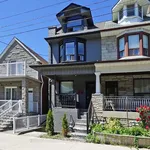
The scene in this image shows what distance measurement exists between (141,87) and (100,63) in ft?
13.2

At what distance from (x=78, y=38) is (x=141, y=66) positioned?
641 cm

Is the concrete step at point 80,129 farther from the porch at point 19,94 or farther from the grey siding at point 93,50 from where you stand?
the grey siding at point 93,50

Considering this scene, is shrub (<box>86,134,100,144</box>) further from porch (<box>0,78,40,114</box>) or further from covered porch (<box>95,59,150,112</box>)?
porch (<box>0,78,40,114</box>)

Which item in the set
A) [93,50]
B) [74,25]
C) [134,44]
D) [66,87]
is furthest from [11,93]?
[134,44]

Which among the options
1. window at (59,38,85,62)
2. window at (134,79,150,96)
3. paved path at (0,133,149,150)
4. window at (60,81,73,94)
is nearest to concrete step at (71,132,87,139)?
paved path at (0,133,149,150)

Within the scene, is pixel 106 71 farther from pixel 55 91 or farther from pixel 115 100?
pixel 55 91

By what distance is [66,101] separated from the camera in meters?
16.9

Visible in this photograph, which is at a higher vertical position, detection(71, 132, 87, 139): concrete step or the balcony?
the balcony

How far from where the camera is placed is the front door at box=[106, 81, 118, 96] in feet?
56.1

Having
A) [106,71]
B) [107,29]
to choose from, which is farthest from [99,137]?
[107,29]

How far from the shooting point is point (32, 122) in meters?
16.6

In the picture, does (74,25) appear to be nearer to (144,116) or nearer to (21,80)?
(21,80)

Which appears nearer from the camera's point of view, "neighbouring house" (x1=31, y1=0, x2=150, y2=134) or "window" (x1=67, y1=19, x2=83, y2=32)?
"neighbouring house" (x1=31, y1=0, x2=150, y2=134)

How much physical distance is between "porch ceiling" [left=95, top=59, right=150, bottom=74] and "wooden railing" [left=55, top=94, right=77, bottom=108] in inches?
123
